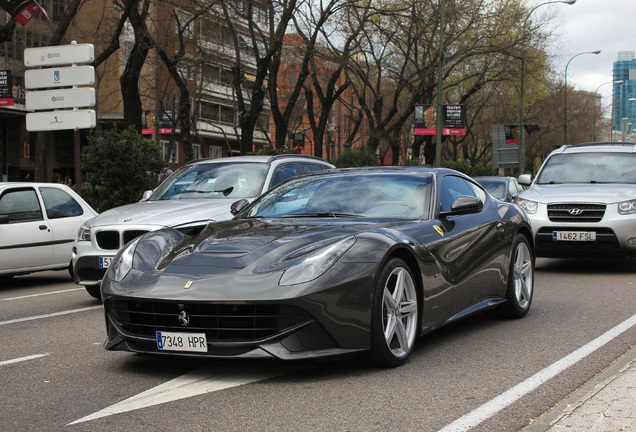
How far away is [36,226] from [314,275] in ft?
24.1

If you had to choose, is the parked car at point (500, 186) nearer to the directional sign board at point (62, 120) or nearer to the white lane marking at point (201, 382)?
the directional sign board at point (62, 120)

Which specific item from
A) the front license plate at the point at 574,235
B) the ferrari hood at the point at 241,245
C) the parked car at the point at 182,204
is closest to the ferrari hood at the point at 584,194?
the front license plate at the point at 574,235

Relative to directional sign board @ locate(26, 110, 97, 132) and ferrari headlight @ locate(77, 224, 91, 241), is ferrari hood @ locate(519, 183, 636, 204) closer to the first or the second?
ferrari headlight @ locate(77, 224, 91, 241)

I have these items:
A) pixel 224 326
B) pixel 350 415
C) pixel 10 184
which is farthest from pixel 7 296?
pixel 350 415

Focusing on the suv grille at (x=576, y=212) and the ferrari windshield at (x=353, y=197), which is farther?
the suv grille at (x=576, y=212)

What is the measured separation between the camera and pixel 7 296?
1001 cm

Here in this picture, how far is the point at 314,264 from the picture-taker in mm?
4703

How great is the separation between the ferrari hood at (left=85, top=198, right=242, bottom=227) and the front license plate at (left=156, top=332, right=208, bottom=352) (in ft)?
12.2

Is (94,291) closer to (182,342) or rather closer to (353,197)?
(353,197)

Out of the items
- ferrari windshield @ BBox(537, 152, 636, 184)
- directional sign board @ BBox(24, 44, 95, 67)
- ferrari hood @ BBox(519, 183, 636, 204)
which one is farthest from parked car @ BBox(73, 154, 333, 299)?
directional sign board @ BBox(24, 44, 95, 67)

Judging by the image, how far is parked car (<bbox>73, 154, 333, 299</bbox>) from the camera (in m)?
8.54

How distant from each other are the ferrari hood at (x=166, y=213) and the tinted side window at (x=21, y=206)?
2363mm

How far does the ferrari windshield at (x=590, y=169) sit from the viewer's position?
12.0 m

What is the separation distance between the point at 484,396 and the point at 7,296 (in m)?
7.44
